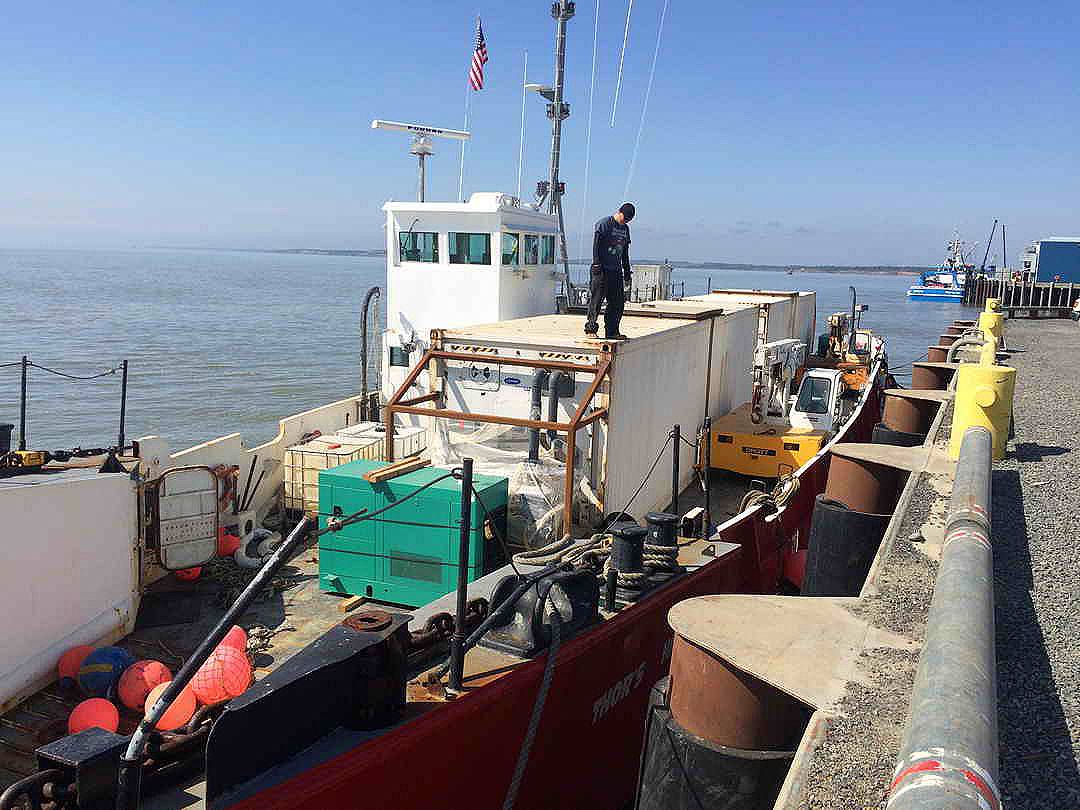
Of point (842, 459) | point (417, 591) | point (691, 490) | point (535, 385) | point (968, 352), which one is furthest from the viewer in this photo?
point (968, 352)

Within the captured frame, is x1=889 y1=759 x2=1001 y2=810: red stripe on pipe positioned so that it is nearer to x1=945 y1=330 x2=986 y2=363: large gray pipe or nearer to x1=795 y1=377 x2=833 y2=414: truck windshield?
x1=795 y1=377 x2=833 y2=414: truck windshield

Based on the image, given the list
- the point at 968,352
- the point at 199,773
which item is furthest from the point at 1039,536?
the point at 968,352

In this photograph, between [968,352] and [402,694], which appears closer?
[402,694]

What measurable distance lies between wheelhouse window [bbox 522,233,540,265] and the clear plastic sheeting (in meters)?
5.39

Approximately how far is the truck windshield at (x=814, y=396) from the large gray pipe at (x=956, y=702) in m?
12.9

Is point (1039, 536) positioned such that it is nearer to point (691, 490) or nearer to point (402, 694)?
point (402, 694)

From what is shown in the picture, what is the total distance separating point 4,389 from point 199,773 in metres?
32.3

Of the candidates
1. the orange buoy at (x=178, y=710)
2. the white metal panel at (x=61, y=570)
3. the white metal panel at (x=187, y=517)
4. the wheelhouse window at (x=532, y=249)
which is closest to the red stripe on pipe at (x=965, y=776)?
the orange buoy at (x=178, y=710)

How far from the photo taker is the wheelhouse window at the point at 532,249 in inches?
603

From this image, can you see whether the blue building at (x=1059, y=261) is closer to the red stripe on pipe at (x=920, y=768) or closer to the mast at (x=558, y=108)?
the mast at (x=558, y=108)

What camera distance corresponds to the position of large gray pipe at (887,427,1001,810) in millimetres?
1759

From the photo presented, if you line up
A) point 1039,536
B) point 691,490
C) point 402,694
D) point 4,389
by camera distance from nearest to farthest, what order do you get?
point 402,694, point 1039,536, point 691,490, point 4,389

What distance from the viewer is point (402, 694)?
4.93 m

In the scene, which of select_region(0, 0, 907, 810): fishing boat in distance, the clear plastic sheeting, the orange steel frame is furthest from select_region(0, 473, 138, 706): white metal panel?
the clear plastic sheeting
